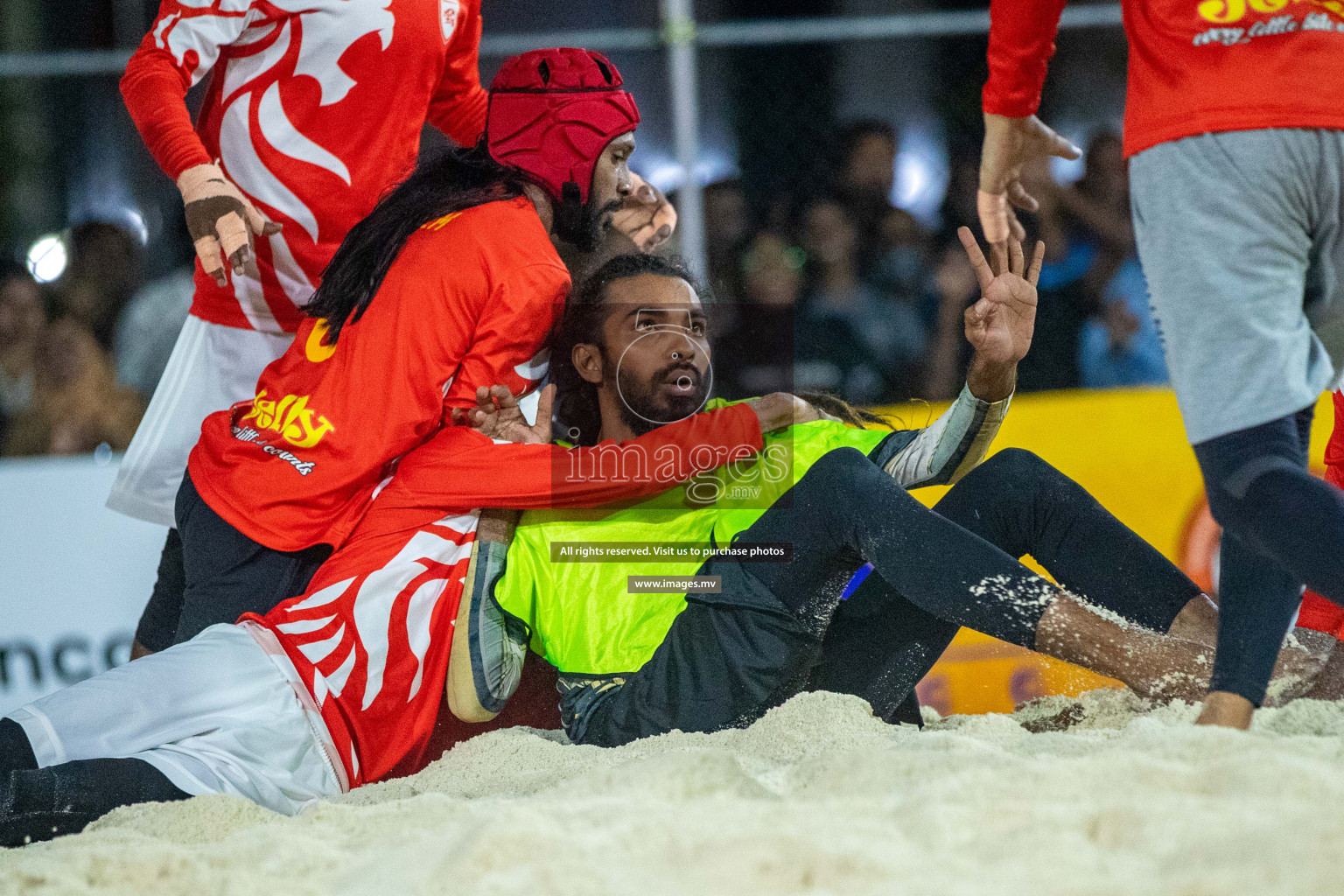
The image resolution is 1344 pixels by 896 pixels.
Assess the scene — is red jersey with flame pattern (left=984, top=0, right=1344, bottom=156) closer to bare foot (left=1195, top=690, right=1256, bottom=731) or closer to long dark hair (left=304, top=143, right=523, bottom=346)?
bare foot (left=1195, top=690, right=1256, bottom=731)

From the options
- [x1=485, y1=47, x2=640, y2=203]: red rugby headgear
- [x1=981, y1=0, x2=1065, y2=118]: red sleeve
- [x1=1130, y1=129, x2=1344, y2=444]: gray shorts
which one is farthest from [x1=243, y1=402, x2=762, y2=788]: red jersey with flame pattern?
[x1=1130, y1=129, x2=1344, y2=444]: gray shorts

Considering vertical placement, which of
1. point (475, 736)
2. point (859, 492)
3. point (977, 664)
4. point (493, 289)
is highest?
point (493, 289)

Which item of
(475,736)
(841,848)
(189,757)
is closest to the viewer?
(841,848)

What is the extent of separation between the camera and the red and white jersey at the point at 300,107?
235 cm

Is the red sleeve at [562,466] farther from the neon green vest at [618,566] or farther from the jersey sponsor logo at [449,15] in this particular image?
the jersey sponsor logo at [449,15]

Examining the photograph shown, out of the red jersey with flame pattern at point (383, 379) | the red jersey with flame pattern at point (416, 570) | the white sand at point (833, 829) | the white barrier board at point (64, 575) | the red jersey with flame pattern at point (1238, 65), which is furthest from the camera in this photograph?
the white barrier board at point (64, 575)

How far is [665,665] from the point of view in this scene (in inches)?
74.4

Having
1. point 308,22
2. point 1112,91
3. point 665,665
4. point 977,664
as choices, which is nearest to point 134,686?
point 665,665

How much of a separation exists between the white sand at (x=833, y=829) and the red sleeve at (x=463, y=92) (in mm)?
1482

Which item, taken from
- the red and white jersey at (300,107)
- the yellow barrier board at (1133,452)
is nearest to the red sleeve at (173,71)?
the red and white jersey at (300,107)

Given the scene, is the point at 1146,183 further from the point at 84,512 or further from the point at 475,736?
the point at 84,512

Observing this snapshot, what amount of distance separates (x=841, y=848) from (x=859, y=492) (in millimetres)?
758

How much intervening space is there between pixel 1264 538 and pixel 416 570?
1.22 m

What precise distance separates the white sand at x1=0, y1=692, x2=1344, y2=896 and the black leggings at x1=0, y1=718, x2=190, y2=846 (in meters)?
0.04
